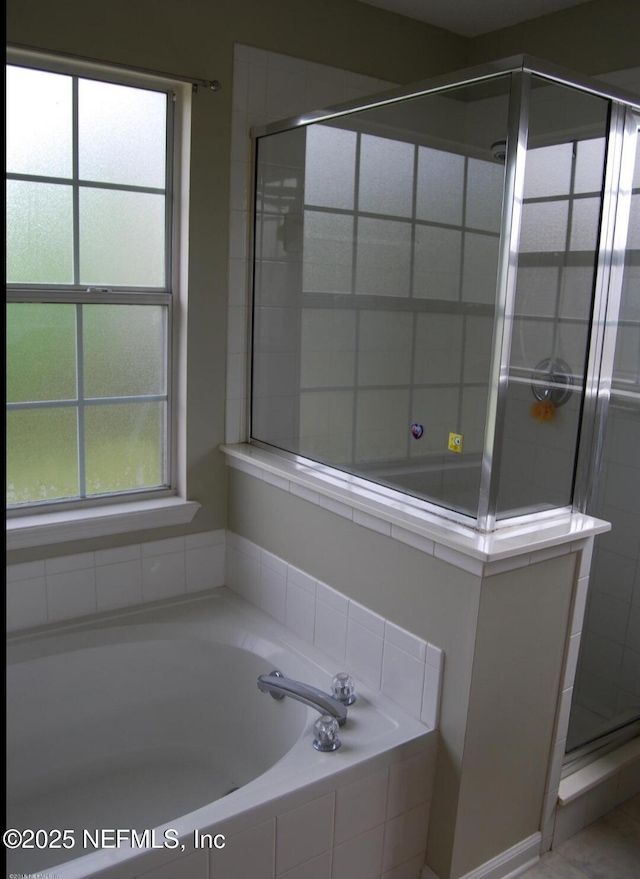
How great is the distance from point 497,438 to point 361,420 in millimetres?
595

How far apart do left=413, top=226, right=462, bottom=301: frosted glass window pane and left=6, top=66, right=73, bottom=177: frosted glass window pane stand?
115 cm

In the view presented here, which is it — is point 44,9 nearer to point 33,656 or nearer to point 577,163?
point 577,163

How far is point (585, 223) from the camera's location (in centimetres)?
203

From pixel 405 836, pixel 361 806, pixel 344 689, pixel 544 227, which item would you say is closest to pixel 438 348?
pixel 544 227

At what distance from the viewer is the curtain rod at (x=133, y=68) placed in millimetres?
2248

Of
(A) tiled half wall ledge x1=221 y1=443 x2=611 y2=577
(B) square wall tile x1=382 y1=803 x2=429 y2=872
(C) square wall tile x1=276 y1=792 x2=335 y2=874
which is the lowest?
(B) square wall tile x1=382 y1=803 x2=429 y2=872

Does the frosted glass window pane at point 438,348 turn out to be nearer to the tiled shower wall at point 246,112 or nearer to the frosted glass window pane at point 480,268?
the frosted glass window pane at point 480,268

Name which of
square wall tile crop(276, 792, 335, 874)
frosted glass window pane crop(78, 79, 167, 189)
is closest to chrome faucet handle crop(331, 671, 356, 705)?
square wall tile crop(276, 792, 335, 874)


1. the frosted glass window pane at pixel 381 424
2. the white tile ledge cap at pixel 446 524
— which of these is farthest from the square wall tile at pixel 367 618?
the frosted glass window pane at pixel 381 424

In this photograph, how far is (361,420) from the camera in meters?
2.46

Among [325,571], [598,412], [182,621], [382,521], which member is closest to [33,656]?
[182,621]

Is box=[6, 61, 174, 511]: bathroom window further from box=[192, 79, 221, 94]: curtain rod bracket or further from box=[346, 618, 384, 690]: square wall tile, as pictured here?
box=[346, 618, 384, 690]: square wall tile

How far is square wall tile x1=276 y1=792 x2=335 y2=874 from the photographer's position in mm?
1845

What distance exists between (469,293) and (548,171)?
344mm
